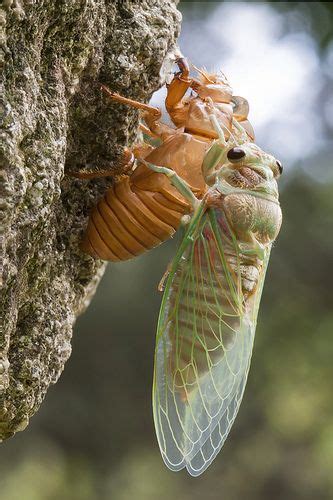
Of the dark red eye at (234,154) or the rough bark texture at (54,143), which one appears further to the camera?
the dark red eye at (234,154)

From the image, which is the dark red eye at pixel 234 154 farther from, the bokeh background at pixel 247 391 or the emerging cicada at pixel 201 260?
the bokeh background at pixel 247 391

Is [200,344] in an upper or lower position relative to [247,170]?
lower

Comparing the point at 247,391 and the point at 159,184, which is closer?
the point at 159,184

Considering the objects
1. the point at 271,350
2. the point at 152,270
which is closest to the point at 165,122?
the point at 152,270

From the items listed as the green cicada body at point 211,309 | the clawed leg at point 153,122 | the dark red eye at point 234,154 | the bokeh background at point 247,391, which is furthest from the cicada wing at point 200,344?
the bokeh background at point 247,391

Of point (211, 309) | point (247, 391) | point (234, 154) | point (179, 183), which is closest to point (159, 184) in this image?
point (179, 183)

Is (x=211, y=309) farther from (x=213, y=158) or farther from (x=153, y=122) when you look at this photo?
(x=153, y=122)

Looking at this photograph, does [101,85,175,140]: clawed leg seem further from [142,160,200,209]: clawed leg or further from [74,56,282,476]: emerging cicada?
[142,160,200,209]: clawed leg

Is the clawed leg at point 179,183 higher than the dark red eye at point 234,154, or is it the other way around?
the dark red eye at point 234,154
